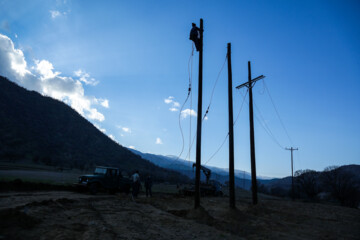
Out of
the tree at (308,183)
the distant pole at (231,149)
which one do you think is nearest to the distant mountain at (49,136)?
the tree at (308,183)

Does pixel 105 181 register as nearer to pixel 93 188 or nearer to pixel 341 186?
pixel 93 188

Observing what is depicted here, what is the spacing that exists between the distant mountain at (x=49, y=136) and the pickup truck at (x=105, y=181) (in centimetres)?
4443

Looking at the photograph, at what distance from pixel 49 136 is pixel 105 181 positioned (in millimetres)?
60509

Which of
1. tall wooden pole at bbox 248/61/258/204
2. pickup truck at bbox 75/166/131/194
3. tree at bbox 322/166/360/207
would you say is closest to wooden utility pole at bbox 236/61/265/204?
tall wooden pole at bbox 248/61/258/204

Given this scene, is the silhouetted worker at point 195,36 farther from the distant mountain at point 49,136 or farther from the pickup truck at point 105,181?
the distant mountain at point 49,136

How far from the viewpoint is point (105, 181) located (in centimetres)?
1867

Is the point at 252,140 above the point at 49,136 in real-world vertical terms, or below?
below

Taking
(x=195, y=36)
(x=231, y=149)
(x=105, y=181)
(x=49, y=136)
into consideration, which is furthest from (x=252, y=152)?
(x=49, y=136)

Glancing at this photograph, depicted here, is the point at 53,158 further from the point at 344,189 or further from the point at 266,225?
the point at 344,189

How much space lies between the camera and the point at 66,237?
222 inches

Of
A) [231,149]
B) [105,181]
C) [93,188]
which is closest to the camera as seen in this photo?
[231,149]

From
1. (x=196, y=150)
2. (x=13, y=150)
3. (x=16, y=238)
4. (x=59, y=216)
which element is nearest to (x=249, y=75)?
(x=196, y=150)

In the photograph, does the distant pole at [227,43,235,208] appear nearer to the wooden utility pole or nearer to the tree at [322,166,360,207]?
the wooden utility pole

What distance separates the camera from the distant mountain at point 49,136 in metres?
57.3
